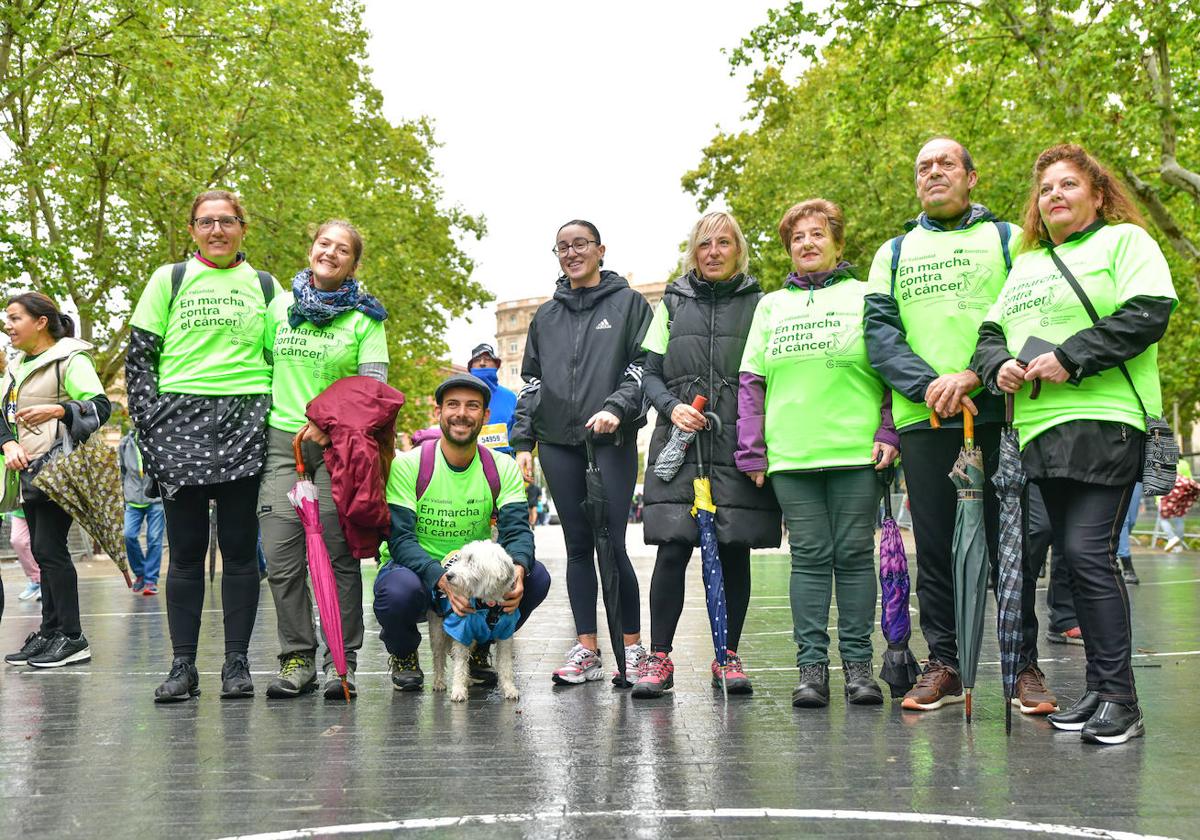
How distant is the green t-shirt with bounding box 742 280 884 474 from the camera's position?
6004 millimetres

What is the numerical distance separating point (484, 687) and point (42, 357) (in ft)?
11.3

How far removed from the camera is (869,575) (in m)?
6.04

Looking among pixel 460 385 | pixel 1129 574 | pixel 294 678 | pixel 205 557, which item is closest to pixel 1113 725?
pixel 460 385

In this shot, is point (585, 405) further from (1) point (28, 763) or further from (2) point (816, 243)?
(1) point (28, 763)

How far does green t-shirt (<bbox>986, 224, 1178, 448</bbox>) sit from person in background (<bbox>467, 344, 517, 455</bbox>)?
660cm

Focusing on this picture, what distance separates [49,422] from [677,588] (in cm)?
415

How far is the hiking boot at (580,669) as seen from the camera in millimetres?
6766

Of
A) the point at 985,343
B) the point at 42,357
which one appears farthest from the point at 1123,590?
the point at 42,357

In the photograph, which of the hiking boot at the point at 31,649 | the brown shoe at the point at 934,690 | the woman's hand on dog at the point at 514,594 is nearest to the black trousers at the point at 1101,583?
the brown shoe at the point at 934,690

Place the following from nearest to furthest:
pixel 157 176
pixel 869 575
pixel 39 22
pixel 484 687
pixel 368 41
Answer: pixel 869 575 < pixel 484 687 < pixel 39 22 < pixel 157 176 < pixel 368 41

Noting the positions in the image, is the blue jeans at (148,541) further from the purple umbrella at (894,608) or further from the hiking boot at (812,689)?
the purple umbrella at (894,608)

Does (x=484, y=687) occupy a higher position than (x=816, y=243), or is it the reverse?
(x=816, y=243)

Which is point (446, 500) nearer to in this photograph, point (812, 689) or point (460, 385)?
point (460, 385)

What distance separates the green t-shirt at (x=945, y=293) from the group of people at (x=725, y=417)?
0.01 metres
